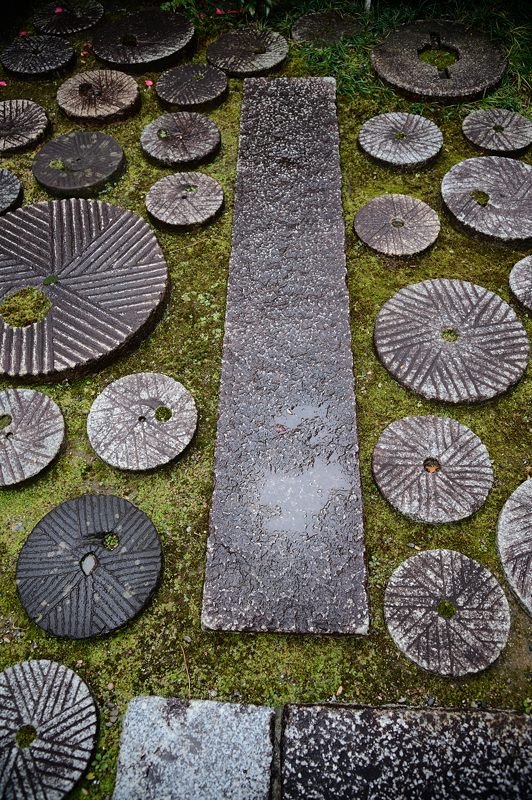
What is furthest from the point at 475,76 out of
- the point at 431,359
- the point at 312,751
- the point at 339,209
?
the point at 312,751

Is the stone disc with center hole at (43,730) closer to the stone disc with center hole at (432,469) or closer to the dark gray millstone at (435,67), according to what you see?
the stone disc with center hole at (432,469)

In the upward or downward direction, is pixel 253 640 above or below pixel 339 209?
below

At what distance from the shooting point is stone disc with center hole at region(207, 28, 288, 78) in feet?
15.4

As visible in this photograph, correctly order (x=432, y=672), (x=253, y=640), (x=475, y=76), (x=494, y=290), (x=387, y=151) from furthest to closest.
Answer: (x=475, y=76) → (x=387, y=151) → (x=494, y=290) → (x=253, y=640) → (x=432, y=672)

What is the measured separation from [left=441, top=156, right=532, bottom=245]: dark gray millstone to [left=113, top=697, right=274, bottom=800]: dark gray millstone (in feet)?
9.51

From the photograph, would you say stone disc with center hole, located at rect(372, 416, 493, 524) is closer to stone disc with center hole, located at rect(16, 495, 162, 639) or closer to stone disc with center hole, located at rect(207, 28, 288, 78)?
stone disc with center hole, located at rect(16, 495, 162, 639)

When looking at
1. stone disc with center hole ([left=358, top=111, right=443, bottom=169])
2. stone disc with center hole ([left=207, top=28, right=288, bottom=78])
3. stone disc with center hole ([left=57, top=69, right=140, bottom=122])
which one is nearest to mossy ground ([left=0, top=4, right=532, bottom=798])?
stone disc with center hole ([left=358, top=111, right=443, bottom=169])

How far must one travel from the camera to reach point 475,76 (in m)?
4.48

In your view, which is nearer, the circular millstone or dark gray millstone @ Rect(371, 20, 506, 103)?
the circular millstone

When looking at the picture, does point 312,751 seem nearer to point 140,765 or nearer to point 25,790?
point 140,765

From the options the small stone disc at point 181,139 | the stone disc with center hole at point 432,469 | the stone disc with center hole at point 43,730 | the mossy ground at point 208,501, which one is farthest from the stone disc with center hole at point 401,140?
the stone disc with center hole at point 43,730

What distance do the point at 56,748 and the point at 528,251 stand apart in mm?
3515

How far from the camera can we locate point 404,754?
2195 mm

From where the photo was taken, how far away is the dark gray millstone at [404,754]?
2129 mm
